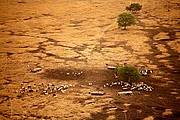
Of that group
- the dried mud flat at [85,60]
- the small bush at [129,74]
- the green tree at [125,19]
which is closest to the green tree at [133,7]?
the dried mud flat at [85,60]

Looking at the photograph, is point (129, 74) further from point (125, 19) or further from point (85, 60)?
point (125, 19)

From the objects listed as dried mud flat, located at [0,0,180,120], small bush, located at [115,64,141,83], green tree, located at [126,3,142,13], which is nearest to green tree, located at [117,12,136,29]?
dried mud flat, located at [0,0,180,120]

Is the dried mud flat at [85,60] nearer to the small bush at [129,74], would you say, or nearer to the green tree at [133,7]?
the small bush at [129,74]

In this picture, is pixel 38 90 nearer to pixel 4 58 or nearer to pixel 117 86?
pixel 117 86

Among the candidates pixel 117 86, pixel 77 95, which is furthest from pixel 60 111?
pixel 117 86

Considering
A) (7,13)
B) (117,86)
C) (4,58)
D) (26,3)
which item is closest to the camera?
(117,86)

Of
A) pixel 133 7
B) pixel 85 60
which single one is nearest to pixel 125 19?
pixel 133 7
